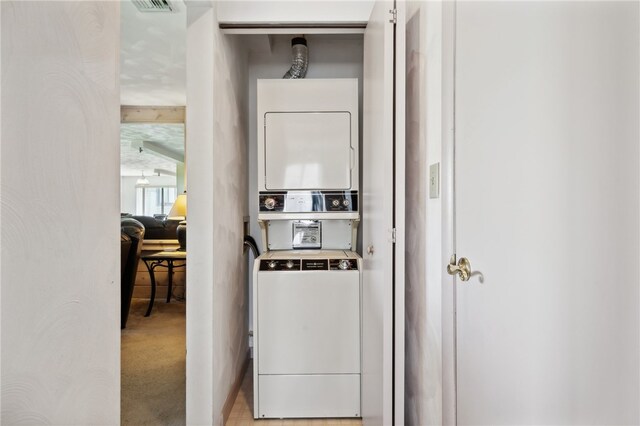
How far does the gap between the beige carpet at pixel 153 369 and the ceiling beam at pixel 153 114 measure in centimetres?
243

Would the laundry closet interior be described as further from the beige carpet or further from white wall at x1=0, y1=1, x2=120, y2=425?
white wall at x1=0, y1=1, x2=120, y2=425

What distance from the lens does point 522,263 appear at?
72 centimetres

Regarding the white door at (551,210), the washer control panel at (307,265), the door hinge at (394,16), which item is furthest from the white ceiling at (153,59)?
the white door at (551,210)

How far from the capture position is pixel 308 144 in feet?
6.69

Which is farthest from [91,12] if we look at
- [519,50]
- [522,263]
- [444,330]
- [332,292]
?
[332,292]

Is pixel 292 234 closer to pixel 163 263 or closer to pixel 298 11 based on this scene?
pixel 298 11

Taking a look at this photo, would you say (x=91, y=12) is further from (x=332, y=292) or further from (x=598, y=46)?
(x=332, y=292)

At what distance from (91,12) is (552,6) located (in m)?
0.93

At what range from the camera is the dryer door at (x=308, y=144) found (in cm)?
204

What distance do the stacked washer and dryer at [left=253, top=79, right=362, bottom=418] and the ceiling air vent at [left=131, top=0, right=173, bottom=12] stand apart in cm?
75

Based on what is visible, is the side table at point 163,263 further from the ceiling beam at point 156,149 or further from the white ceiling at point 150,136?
the ceiling beam at point 156,149

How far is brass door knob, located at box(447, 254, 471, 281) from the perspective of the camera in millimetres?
933

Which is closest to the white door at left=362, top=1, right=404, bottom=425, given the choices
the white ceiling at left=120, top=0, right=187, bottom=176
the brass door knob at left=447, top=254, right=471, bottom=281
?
the brass door knob at left=447, top=254, right=471, bottom=281

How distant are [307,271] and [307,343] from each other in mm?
402
